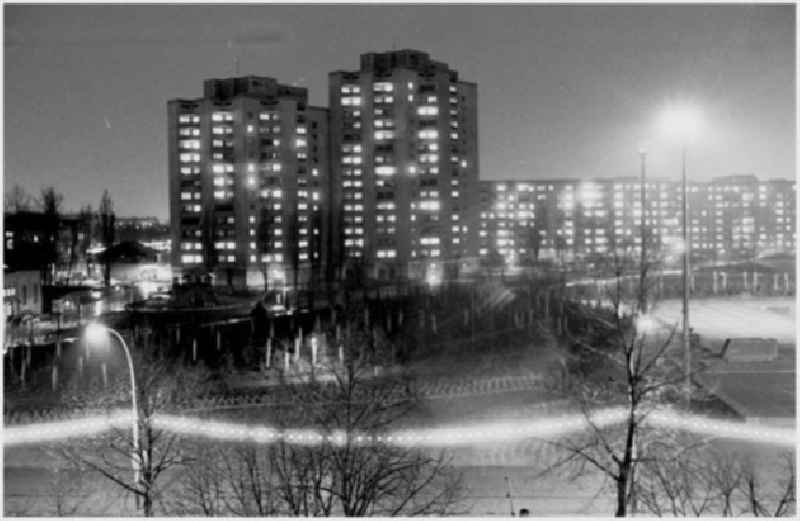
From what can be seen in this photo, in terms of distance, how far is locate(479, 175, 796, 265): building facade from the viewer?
51844 millimetres

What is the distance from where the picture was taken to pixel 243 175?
128 ft

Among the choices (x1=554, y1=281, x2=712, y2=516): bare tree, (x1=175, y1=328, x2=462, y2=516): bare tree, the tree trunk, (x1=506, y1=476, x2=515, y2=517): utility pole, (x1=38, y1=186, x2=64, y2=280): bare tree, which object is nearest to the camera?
the tree trunk

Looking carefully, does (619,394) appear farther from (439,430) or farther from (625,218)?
(625,218)

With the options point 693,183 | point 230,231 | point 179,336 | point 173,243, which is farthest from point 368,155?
point 693,183

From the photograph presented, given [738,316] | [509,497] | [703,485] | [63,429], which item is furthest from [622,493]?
[738,316]

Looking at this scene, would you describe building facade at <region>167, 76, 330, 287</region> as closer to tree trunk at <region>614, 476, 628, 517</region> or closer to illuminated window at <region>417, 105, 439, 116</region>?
illuminated window at <region>417, 105, 439, 116</region>

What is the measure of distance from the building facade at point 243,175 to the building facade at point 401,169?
4.79 feet

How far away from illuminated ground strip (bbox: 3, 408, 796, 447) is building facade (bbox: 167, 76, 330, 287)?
29.9m

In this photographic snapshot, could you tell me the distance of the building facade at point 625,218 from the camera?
5184 centimetres

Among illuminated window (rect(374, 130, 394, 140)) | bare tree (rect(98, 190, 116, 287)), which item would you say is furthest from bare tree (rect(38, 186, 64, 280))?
illuminated window (rect(374, 130, 394, 140))

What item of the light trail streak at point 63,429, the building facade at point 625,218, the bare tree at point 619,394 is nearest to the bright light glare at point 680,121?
the bare tree at point 619,394

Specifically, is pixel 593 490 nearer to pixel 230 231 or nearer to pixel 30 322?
pixel 30 322

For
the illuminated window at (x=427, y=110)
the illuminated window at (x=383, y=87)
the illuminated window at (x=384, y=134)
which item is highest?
the illuminated window at (x=383, y=87)

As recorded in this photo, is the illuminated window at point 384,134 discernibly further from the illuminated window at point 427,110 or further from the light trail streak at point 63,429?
the light trail streak at point 63,429
